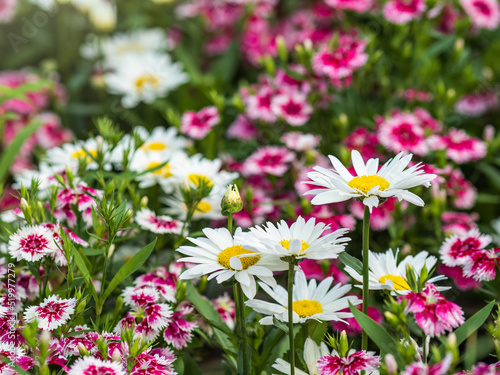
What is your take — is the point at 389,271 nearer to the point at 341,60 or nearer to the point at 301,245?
the point at 301,245

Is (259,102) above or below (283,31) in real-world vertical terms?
below

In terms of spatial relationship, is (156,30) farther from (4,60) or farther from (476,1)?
(476,1)

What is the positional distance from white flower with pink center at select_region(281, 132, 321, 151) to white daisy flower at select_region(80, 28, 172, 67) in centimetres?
123

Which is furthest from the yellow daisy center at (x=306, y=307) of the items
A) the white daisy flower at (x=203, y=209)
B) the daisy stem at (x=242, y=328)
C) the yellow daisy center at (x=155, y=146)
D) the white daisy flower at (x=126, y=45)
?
the white daisy flower at (x=126, y=45)

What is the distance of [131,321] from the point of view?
1238mm

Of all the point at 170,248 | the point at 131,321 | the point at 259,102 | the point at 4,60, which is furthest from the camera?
the point at 4,60

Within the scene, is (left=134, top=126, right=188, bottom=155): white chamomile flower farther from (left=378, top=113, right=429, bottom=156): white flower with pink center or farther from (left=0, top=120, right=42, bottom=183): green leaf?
(left=378, top=113, right=429, bottom=156): white flower with pink center

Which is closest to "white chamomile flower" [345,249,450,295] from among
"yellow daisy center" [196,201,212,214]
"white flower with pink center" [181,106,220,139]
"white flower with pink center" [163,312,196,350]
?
"white flower with pink center" [163,312,196,350]

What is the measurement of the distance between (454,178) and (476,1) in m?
0.87

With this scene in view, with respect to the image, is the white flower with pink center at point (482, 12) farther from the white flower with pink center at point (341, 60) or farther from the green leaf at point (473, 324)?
the green leaf at point (473, 324)

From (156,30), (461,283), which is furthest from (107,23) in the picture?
(461,283)

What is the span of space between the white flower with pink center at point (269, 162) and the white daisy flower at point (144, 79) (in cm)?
77

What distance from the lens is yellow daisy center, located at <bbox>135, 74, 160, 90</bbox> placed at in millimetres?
2617

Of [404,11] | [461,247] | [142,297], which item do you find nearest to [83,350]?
[142,297]
